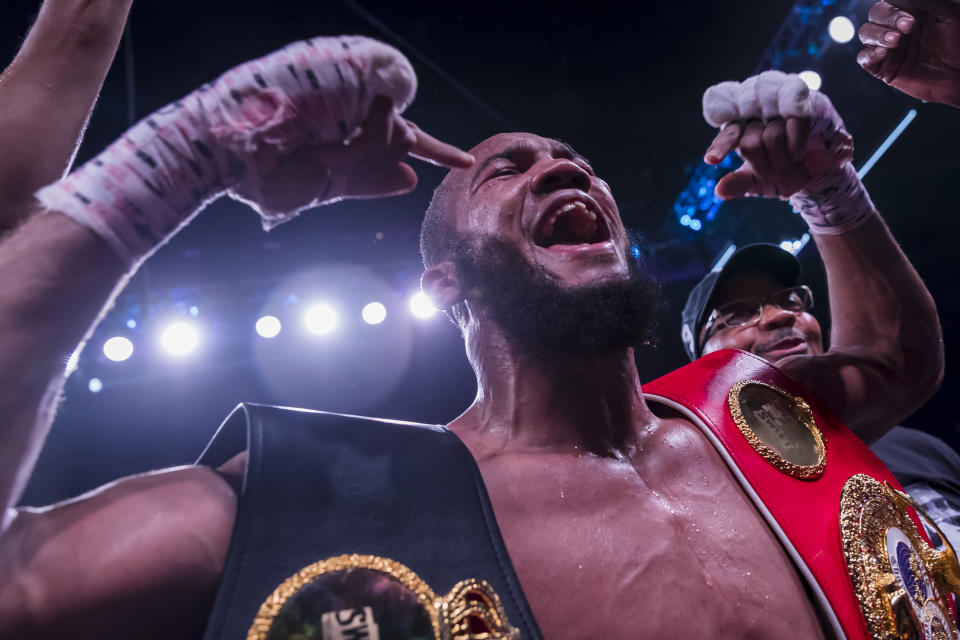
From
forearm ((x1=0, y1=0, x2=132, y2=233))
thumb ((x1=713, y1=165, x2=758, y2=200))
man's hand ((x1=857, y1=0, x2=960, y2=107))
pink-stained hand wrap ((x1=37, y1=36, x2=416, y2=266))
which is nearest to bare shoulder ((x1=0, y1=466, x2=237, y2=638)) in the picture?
pink-stained hand wrap ((x1=37, y1=36, x2=416, y2=266))

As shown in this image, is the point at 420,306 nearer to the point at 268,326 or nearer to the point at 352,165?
the point at 268,326

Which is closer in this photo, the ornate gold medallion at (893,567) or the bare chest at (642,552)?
the bare chest at (642,552)

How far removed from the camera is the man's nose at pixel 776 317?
289 cm

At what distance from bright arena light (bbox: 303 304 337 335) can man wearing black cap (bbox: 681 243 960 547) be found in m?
2.61

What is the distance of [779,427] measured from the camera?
1660 mm

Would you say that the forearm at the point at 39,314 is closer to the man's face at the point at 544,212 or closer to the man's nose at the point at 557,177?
the man's face at the point at 544,212

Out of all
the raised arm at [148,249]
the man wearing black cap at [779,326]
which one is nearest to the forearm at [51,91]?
the raised arm at [148,249]

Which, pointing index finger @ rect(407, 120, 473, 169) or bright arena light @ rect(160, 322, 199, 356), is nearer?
pointing index finger @ rect(407, 120, 473, 169)

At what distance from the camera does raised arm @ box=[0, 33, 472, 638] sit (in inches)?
30.4

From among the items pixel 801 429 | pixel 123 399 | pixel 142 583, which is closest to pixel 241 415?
pixel 142 583

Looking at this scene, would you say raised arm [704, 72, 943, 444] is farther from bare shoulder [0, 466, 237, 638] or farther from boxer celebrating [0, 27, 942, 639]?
bare shoulder [0, 466, 237, 638]

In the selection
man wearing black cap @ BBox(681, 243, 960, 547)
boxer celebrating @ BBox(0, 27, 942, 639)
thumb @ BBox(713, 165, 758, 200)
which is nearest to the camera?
boxer celebrating @ BBox(0, 27, 942, 639)

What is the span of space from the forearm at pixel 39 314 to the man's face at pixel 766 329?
2615 millimetres

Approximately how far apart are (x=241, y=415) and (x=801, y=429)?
145 centimetres
